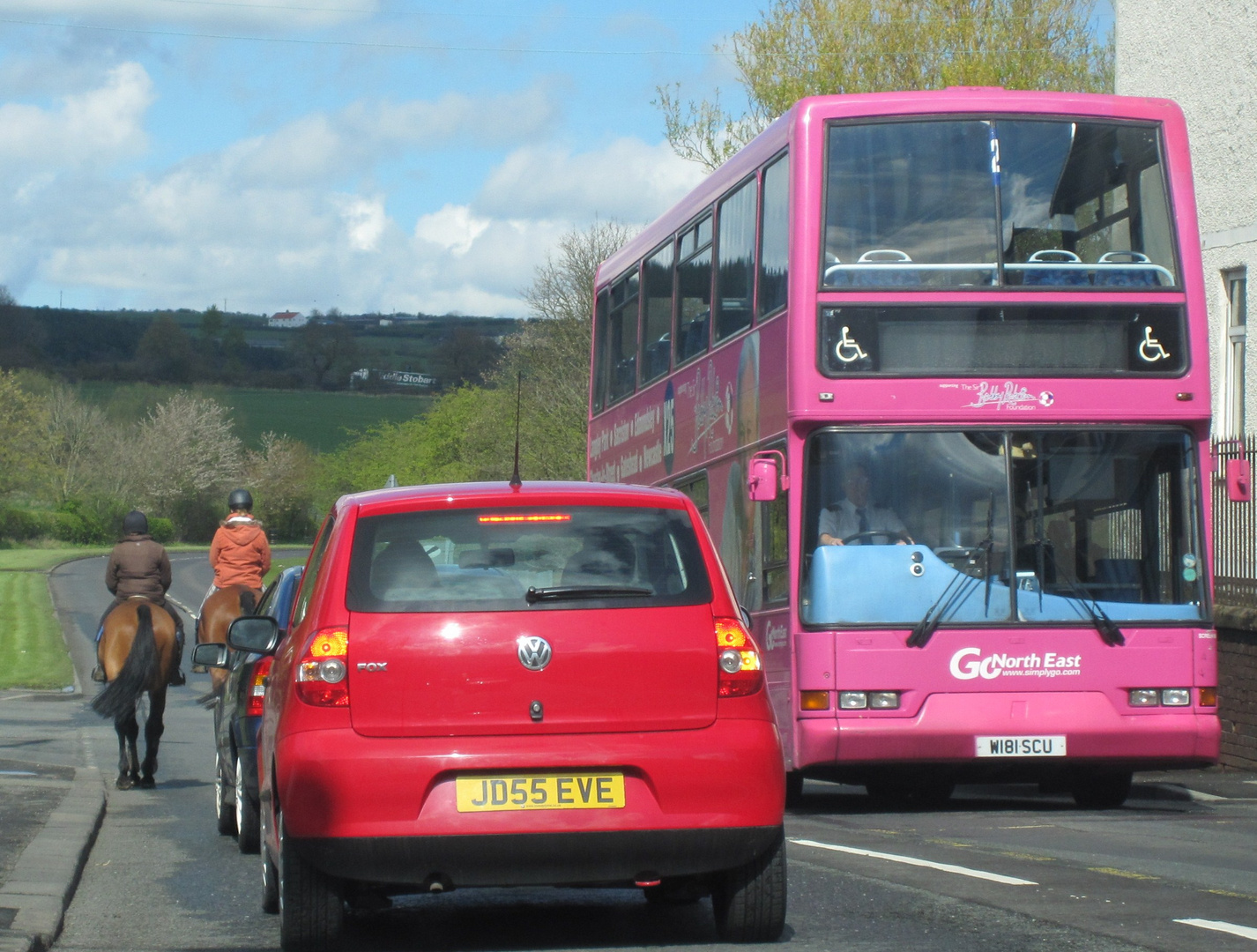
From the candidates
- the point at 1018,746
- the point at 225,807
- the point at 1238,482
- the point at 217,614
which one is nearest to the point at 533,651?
the point at 225,807

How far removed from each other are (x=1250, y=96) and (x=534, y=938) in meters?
16.8

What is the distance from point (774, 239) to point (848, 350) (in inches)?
45.2

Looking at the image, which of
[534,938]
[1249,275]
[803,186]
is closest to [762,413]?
[803,186]

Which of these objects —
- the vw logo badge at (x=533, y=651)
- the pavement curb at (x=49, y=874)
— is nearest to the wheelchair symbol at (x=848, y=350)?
the pavement curb at (x=49, y=874)

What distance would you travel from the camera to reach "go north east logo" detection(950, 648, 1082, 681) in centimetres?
1209

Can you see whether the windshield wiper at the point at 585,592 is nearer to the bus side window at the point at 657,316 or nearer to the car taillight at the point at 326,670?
the car taillight at the point at 326,670

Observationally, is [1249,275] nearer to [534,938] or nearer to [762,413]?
[762,413]

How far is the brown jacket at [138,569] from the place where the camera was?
14.8 meters

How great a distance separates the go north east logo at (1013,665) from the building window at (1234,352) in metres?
9.86

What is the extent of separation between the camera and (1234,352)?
21312 millimetres

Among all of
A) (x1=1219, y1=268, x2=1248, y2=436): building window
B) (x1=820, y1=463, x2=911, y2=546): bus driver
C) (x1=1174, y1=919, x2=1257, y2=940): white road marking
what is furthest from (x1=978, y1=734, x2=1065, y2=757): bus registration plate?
(x1=1219, y1=268, x2=1248, y2=436): building window

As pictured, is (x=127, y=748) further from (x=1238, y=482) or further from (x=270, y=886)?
(x=1238, y=482)

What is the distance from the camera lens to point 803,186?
12.4 metres

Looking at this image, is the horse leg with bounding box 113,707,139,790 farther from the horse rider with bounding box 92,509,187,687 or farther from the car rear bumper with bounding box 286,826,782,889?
the car rear bumper with bounding box 286,826,782,889
